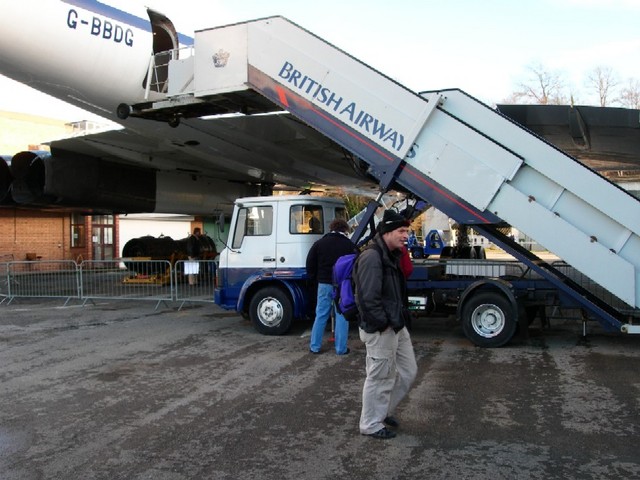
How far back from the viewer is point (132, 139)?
14148 millimetres

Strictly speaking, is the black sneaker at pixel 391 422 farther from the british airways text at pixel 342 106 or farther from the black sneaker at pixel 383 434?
the british airways text at pixel 342 106

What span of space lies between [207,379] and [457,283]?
3992mm

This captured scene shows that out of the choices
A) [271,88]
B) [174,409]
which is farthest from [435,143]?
[174,409]

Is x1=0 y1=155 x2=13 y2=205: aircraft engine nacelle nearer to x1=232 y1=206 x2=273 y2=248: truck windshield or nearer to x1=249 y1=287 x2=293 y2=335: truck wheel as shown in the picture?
x1=232 y1=206 x2=273 y2=248: truck windshield

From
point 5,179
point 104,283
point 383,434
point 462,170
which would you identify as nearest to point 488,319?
point 462,170

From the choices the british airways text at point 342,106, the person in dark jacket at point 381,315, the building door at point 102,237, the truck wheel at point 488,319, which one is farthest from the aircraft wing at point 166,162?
the building door at point 102,237

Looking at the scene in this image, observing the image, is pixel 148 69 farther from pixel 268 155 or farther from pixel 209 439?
pixel 209 439

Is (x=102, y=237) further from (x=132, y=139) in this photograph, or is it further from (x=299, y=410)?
(x=299, y=410)

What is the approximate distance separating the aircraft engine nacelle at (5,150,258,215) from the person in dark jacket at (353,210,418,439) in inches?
453

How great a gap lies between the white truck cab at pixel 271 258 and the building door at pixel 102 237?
22.5m

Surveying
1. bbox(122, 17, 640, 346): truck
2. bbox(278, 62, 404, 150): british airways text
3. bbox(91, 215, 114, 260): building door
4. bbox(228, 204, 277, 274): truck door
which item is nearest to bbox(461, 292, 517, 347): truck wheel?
bbox(122, 17, 640, 346): truck

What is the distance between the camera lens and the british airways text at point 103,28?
9.91m

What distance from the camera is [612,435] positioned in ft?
15.4

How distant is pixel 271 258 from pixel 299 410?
4263 mm
